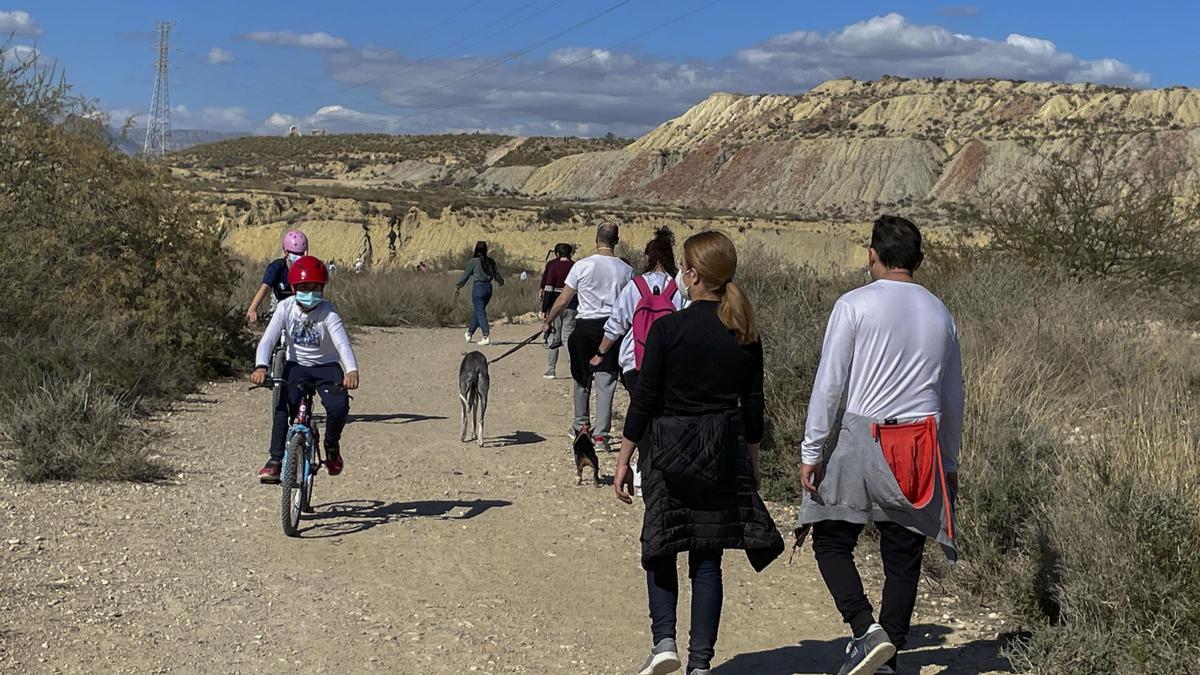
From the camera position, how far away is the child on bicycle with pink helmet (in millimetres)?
10453

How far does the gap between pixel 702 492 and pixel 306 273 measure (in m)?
4.08

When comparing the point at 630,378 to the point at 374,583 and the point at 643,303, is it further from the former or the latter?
the point at 374,583

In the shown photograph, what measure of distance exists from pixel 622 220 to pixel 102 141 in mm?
47191

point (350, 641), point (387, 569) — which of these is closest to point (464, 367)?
point (387, 569)

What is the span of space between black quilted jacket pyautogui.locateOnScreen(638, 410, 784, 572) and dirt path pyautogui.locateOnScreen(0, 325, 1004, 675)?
109 centimetres

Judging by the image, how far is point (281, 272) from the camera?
11.2 metres

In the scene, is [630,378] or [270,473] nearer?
[630,378]

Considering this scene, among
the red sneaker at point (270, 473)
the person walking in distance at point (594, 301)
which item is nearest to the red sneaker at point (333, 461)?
the red sneaker at point (270, 473)

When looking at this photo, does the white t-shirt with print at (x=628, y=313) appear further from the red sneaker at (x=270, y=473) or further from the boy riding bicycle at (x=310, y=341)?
the red sneaker at (x=270, y=473)

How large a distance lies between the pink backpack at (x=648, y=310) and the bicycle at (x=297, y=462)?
6.83 feet

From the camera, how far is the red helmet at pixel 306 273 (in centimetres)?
820

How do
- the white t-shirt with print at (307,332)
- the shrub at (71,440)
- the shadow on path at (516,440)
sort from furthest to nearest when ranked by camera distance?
the shadow on path at (516,440) < the shrub at (71,440) < the white t-shirt with print at (307,332)

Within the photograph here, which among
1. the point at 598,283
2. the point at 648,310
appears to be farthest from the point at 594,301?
the point at 648,310

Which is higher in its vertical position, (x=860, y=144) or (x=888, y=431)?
(x=860, y=144)
